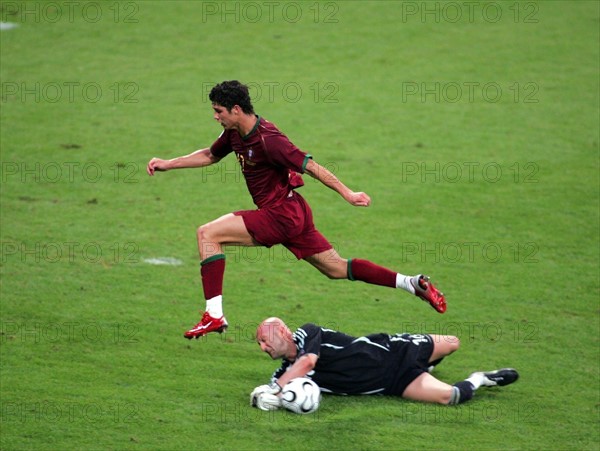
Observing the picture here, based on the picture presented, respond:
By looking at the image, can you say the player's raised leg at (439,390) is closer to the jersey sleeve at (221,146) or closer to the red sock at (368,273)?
the red sock at (368,273)

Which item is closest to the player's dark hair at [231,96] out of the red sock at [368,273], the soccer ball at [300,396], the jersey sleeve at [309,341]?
the red sock at [368,273]

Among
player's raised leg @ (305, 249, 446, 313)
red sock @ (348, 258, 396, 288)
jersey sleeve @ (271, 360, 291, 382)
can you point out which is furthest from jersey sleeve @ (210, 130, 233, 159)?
jersey sleeve @ (271, 360, 291, 382)

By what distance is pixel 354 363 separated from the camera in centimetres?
786

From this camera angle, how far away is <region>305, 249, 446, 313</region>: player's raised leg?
7.88 m

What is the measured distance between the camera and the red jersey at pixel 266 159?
7.30 meters

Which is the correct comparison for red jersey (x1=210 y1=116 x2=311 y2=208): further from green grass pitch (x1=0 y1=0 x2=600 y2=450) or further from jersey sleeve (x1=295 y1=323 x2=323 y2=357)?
green grass pitch (x1=0 y1=0 x2=600 y2=450)

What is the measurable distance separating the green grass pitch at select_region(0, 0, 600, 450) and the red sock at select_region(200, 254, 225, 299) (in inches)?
41.6

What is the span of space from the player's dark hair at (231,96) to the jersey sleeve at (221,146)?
0.45 m

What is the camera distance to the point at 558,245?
11.5 meters

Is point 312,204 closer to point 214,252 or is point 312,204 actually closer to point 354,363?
point 354,363

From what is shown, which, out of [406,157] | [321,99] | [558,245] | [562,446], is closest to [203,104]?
[321,99]

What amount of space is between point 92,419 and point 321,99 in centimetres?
943

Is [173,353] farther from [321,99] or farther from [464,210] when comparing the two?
[321,99]

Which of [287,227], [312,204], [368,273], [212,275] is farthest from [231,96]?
[312,204]
